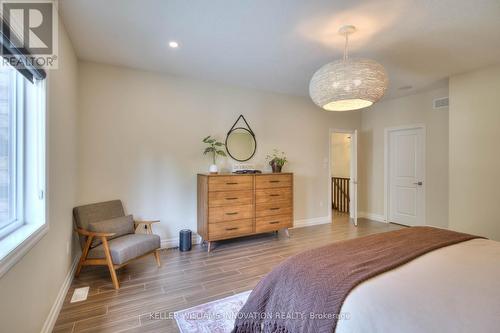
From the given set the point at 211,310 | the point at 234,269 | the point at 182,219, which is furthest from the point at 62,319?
the point at 182,219

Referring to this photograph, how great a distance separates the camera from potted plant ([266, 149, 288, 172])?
4.21m

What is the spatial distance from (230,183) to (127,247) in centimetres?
155

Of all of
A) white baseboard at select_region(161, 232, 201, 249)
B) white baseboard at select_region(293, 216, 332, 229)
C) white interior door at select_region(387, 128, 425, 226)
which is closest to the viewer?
white baseboard at select_region(161, 232, 201, 249)

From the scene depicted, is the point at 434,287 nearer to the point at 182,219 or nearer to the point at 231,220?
the point at 231,220

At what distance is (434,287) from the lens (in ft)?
3.93

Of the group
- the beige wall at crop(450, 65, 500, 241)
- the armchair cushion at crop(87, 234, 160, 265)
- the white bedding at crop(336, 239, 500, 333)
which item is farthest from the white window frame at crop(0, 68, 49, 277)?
the beige wall at crop(450, 65, 500, 241)

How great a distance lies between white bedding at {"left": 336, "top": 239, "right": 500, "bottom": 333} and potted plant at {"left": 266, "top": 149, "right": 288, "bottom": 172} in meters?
2.85

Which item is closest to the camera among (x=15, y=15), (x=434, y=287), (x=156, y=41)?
(x=434, y=287)

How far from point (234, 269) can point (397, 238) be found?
1797 millimetres

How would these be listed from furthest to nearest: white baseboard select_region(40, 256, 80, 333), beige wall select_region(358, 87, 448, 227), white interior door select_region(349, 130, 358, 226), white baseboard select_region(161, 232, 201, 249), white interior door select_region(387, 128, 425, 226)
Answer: white interior door select_region(349, 130, 358, 226) < white interior door select_region(387, 128, 425, 226) < beige wall select_region(358, 87, 448, 227) < white baseboard select_region(161, 232, 201, 249) < white baseboard select_region(40, 256, 80, 333)

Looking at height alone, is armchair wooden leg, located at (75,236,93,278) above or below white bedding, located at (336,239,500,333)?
below

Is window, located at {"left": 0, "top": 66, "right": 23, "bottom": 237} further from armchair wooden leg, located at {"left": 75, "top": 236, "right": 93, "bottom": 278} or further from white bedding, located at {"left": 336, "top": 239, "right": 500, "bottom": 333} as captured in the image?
white bedding, located at {"left": 336, "top": 239, "right": 500, "bottom": 333}

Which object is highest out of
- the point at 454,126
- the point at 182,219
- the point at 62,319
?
the point at 454,126

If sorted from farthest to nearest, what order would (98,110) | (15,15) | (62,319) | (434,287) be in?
(98,110), (62,319), (15,15), (434,287)
